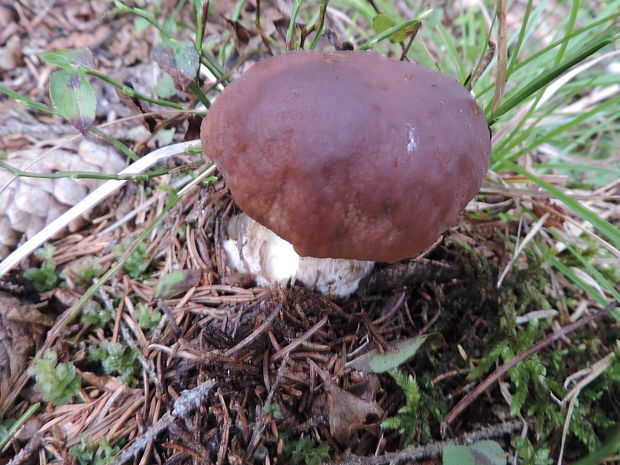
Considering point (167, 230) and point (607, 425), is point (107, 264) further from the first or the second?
point (607, 425)

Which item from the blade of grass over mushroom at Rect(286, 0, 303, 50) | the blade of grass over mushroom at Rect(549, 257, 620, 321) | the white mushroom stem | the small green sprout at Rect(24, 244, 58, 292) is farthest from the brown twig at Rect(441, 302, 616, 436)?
the small green sprout at Rect(24, 244, 58, 292)

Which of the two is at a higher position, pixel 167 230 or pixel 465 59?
pixel 465 59

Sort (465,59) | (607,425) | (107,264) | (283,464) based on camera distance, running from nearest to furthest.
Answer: (283,464) → (607,425) → (107,264) → (465,59)

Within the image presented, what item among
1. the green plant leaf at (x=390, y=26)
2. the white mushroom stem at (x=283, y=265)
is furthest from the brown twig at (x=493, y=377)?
the green plant leaf at (x=390, y=26)

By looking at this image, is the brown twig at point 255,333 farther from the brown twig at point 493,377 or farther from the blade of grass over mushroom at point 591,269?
the blade of grass over mushroom at point 591,269

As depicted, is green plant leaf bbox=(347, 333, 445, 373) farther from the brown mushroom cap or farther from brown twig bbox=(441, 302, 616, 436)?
the brown mushroom cap

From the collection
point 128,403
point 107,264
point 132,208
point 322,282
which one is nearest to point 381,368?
point 322,282

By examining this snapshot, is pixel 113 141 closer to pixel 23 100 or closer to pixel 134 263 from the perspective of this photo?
pixel 23 100
